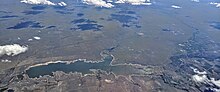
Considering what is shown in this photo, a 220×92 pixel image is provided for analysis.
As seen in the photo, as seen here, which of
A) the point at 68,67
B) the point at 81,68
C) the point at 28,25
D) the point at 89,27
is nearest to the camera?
the point at 81,68

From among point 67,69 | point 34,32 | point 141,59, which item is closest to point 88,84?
point 67,69

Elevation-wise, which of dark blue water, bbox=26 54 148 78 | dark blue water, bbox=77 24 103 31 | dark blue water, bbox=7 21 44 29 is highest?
dark blue water, bbox=7 21 44 29

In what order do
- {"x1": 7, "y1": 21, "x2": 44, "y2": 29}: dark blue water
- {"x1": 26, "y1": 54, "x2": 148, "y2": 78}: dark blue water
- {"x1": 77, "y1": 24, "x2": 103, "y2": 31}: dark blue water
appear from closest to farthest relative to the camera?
{"x1": 26, "y1": 54, "x2": 148, "y2": 78}: dark blue water
{"x1": 7, "y1": 21, "x2": 44, "y2": 29}: dark blue water
{"x1": 77, "y1": 24, "x2": 103, "y2": 31}: dark blue water

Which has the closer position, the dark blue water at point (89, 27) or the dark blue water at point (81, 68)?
the dark blue water at point (81, 68)

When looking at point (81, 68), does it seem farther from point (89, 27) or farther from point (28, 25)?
point (28, 25)

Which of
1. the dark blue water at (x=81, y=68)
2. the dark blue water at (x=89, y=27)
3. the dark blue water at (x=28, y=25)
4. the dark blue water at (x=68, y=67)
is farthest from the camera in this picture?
the dark blue water at (x=89, y=27)

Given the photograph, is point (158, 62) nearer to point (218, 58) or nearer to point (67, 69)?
point (218, 58)

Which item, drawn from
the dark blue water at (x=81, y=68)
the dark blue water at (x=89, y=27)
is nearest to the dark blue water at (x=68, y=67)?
the dark blue water at (x=81, y=68)

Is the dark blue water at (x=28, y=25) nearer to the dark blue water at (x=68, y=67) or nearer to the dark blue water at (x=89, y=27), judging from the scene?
the dark blue water at (x=89, y=27)

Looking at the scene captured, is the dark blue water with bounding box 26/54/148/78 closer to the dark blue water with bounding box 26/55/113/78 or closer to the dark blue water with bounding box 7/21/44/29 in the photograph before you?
the dark blue water with bounding box 26/55/113/78

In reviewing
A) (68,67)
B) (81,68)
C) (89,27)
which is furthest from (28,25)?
(81,68)

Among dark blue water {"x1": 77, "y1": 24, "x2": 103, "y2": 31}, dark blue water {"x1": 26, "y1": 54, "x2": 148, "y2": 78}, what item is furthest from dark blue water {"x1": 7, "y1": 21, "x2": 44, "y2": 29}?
dark blue water {"x1": 26, "y1": 54, "x2": 148, "y2": 78}
